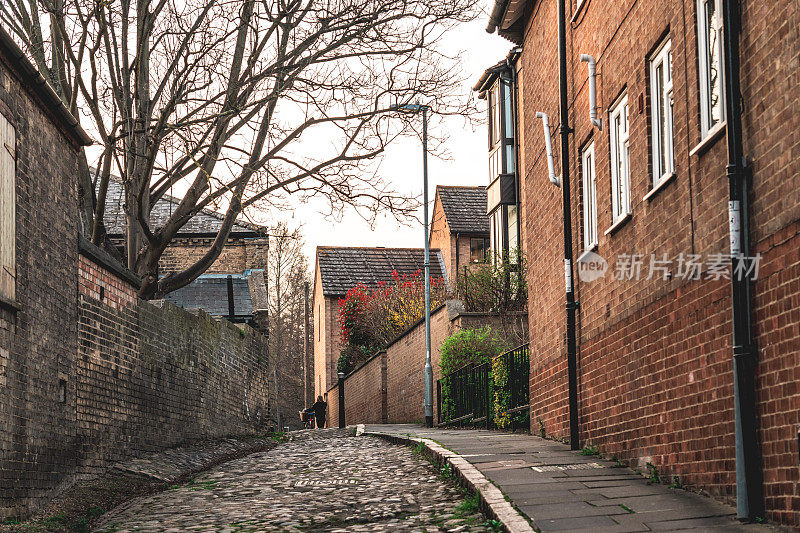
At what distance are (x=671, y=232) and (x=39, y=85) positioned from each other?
20.4ft

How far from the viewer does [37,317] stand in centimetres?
917

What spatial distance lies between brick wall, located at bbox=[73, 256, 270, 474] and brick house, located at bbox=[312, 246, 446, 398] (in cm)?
2648

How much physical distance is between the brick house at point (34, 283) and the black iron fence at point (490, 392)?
8.03 m

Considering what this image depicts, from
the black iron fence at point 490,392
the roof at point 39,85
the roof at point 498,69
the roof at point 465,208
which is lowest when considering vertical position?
the black iron fence at point 490,392

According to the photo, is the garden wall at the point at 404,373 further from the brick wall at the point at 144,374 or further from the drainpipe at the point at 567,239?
the drainpipe at the point at 567,239

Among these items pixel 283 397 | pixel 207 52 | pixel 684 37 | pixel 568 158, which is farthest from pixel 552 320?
pixel 283 397

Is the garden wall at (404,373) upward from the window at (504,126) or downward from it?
downward

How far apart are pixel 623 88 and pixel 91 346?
6.76 metres

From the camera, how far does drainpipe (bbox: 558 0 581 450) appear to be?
11.7 meters

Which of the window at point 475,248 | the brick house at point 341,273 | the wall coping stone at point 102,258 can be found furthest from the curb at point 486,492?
the brick house at point 341,273

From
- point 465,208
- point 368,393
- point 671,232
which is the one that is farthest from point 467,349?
point 465,208

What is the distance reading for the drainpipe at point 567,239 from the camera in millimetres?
11727

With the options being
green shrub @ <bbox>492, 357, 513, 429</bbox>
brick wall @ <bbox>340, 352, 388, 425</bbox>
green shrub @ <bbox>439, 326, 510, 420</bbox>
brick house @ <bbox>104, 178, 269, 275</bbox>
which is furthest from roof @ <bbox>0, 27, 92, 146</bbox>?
brick wall @ <bbox>340, 352, 388, 425</bbox>

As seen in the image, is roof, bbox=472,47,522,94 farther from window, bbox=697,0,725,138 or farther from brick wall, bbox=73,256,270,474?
window, bbox=697,0,725,138
